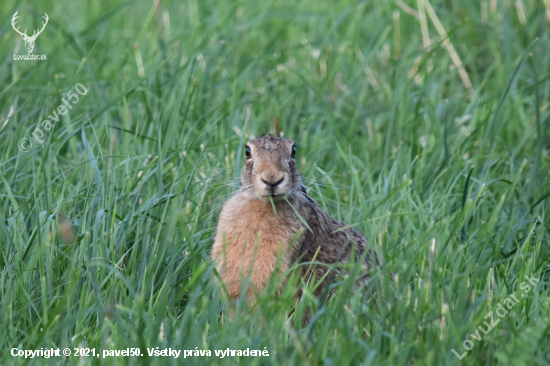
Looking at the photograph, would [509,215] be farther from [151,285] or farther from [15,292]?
[15,292]

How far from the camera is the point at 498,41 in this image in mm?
7012

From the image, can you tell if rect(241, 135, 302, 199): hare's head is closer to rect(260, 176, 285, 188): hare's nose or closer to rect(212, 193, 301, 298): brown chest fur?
rect(260, 176, 285, 188): hare's nose

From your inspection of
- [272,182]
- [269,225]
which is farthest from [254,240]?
[272,182]

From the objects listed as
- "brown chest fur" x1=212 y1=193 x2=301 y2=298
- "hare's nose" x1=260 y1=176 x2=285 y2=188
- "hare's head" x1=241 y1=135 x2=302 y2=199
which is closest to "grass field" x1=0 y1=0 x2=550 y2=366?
"brown chest fur" x1=212 y1=193 x2=301 y2=298

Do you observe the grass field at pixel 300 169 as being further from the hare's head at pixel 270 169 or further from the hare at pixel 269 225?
the hare's head at pixel 270 169

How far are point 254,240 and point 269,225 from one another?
12 cm

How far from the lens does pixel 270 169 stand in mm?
3748

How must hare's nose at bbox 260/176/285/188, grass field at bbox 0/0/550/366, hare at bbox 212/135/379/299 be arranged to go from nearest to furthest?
1. grass field at bbox 0/0/550/366
2. hare's nose at bbox 260/176/285/188
3. hare at bbox 212/135/379/299

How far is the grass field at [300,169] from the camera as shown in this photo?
3.04 meters

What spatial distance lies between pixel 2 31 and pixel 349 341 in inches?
195

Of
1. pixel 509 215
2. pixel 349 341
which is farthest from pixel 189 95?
pixel 349 341

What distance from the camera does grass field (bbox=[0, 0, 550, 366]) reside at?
3.04 metres

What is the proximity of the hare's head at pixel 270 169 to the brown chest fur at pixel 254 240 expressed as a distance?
0.42 feet

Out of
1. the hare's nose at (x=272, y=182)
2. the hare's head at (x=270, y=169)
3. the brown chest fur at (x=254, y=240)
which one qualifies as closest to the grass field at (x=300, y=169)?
the brown chest fur at (x=254, y=240)
